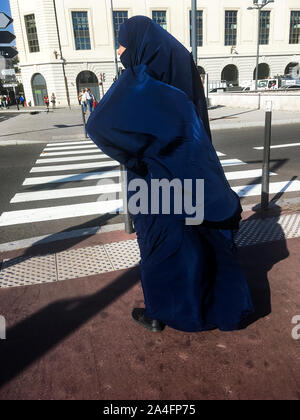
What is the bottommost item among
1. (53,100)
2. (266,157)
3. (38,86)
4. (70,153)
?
(53,100)

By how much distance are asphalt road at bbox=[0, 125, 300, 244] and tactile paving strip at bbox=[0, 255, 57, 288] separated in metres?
0.84

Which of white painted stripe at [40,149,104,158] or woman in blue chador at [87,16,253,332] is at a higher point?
woman in blue chador at [87,16,253,332]

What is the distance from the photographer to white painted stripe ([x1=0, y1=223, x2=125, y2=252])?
3.79 meters

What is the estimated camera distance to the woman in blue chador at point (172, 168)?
5.61 ft

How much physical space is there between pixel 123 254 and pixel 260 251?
1.34m

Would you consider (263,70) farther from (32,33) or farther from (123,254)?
(123,254)

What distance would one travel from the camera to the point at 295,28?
4178cm

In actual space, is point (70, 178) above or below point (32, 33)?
below

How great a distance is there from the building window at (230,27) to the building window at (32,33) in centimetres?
2102

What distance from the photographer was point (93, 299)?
9.05 ft

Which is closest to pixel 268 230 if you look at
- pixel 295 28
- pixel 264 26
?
pixel 264 26

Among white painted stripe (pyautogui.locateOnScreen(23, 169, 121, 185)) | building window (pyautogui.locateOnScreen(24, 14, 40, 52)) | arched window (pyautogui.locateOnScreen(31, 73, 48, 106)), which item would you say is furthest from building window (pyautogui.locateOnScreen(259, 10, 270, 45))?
white painted stripe (pyautogui.locateOnScreen(23, 169, 121, 185))

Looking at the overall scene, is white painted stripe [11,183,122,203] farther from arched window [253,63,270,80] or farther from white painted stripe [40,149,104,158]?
arched window [253,63,270,80]

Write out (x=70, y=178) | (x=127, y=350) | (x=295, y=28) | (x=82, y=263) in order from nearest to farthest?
(x=127, y=350) → (x=82, y=263) → (x=70, y=178) → (x=295, y=28)
